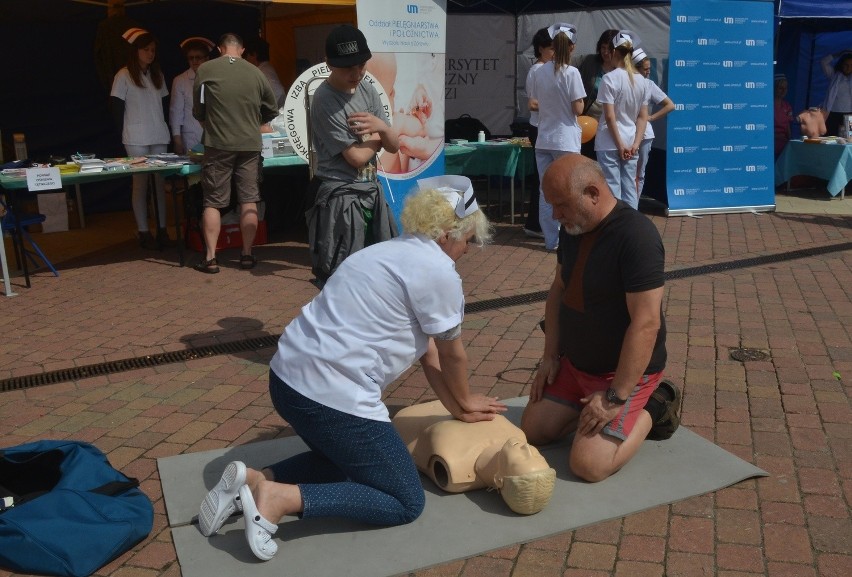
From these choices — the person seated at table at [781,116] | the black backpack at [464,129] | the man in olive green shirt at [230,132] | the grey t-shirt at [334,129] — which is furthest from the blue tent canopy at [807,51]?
the grey t-shirt at [334,129]

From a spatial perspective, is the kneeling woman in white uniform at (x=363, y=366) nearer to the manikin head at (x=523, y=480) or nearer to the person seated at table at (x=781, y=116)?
the manikin head at (x=523, y=480)

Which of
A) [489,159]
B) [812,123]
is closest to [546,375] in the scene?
[489,159]

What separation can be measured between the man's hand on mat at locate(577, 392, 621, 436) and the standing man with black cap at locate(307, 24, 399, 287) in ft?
5.39

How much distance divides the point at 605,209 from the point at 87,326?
3870 mm

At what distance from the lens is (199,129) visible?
8938mm

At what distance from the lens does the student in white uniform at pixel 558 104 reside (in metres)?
7.63

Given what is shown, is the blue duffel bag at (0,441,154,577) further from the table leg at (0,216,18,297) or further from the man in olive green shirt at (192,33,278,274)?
the man in olive green shirt at (192,33,278,274)

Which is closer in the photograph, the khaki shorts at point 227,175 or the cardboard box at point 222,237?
the khaki shorts at point 227,175

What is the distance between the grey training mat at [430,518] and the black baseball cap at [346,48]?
2.01 meters

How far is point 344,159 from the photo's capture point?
4801 mm

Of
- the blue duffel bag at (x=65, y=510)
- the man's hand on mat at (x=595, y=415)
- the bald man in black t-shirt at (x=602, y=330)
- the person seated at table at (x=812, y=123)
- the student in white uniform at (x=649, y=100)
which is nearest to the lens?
the blue duffel bag at (x=65, y=510)

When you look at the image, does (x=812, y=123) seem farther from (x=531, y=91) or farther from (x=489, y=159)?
(x=531, y=91)

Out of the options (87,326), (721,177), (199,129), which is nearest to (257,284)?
(87,326)

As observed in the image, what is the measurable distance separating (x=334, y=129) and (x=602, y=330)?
6.22ft
